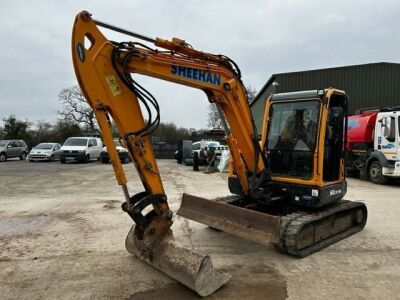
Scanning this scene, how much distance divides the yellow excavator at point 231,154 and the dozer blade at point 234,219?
0.01 meters

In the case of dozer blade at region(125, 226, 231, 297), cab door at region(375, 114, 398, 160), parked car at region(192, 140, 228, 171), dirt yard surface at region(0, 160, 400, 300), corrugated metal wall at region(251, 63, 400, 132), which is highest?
corrugated metal wall at region(251, 63, 400, 132)

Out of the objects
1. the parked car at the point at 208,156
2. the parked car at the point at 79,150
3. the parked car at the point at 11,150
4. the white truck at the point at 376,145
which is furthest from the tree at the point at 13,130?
the white truck at the point at 376,145

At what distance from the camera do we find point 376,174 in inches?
570

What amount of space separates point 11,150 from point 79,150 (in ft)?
22.1

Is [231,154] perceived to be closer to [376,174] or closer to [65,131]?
[376,174]

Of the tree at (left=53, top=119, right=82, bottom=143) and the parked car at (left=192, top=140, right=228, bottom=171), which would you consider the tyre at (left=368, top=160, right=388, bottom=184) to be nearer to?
the parked car at (left=192, top=140, right=228, bottom=171)

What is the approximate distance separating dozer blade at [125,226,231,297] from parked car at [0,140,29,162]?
26.3 meters

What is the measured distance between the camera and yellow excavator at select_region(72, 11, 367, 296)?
4.50m

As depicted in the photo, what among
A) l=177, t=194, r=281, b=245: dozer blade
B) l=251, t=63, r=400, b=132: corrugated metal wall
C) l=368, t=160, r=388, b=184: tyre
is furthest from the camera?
l=251, t=63, r=400, b=132: corrugated metal wall

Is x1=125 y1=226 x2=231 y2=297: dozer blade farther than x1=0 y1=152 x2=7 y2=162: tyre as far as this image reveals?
No

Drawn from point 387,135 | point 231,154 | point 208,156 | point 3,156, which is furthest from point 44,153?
point 231,154

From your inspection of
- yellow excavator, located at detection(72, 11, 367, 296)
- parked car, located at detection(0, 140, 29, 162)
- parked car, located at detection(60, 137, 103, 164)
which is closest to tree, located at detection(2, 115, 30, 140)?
parked car, located at detection(0, 140, 29, 162)

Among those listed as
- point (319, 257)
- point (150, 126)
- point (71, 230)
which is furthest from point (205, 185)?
point (150, 126)

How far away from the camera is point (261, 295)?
14.4ft
